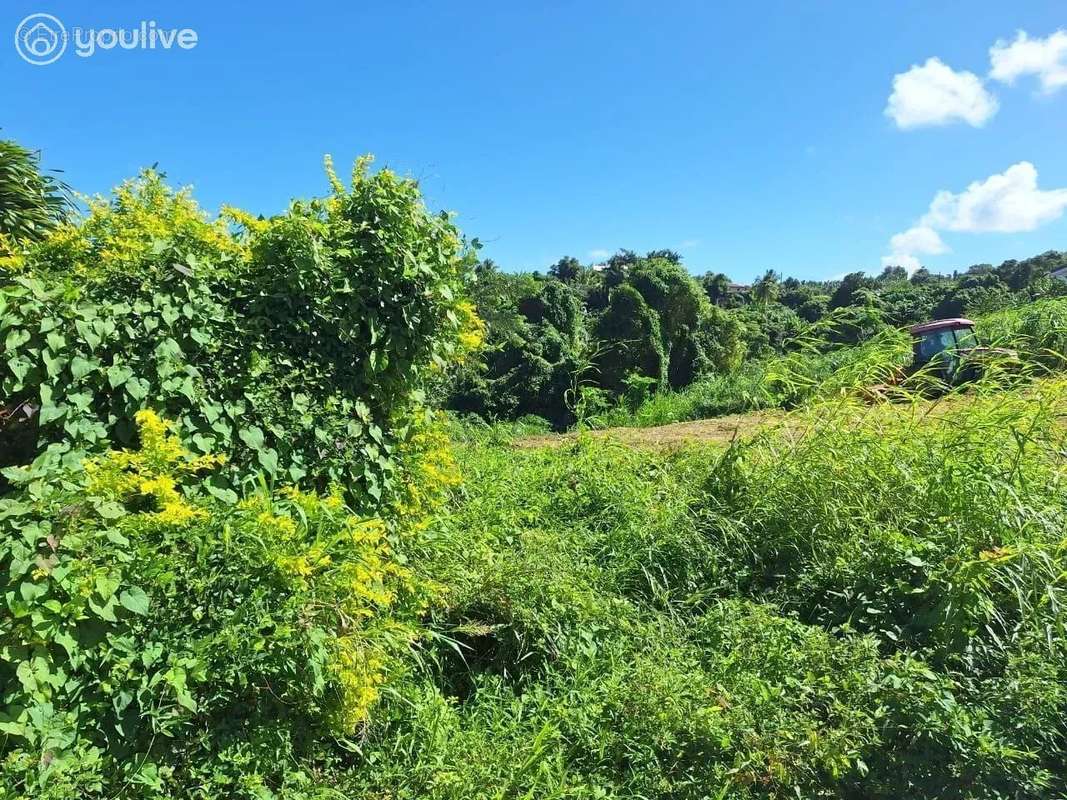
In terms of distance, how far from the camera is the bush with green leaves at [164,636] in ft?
4.74

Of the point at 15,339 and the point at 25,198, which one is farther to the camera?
the point at 25,198

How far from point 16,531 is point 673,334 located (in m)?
16.1

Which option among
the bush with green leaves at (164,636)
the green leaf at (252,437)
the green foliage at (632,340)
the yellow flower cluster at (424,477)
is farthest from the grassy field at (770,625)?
the green foliage at (632,340)

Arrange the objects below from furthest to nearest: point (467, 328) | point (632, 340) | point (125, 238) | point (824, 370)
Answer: point (632, 340), point (824, 370), point (467, 328), point (125, 238)

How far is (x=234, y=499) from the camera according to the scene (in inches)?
77.9

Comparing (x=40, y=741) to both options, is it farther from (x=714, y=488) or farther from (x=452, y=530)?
(x=714, y=488)

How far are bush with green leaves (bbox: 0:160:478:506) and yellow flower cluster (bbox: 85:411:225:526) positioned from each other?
9.2 inches

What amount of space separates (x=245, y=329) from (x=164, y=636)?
109 cm

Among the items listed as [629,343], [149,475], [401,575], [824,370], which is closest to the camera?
[149,475]

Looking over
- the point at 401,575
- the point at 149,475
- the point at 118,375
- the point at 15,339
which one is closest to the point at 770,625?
the point at 401,575

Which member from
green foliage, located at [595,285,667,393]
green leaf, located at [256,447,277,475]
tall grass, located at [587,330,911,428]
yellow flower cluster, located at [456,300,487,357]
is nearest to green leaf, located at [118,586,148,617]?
green leaf, located at [256,447,277,475]

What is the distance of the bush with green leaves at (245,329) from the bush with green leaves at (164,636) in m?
0.22

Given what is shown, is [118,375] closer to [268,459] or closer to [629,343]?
[268,459]

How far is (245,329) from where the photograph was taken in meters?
2.23
